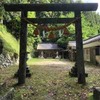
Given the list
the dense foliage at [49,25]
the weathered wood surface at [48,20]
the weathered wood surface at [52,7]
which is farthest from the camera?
the dense foliage at [49,25]

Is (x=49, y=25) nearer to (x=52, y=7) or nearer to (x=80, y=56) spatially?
(x=52, y=7)

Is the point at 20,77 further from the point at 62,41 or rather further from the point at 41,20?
the point at 62,41

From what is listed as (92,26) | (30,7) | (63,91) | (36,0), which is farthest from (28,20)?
(92,26)

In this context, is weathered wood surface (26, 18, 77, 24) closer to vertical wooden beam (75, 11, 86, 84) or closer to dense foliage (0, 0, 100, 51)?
vertical wooden beam (75, 11, 86, 84)

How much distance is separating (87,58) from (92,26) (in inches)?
1130

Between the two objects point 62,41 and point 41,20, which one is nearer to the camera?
point 41,20

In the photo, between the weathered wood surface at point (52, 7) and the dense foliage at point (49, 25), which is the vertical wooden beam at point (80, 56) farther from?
the dense foliage at point (49, 25)

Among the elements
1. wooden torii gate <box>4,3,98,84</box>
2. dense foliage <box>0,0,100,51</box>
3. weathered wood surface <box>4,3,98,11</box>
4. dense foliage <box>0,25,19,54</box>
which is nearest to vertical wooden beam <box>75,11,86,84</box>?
wooden torii gate <box>4,3,98,84</box>

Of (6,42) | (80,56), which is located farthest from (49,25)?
(80,56)

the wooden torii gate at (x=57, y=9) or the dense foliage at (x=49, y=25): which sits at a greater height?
the dense foliage at (x=49, y=25)

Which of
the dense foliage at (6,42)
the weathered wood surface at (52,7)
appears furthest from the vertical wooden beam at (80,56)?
the dense foliage at (6,42)

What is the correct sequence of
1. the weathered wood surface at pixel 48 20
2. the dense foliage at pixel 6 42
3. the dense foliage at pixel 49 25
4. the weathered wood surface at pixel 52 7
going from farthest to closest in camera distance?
the dense foliage at pixel 49 25
the dense foliage at pixel 6 42
the weathered wood surface at pixel 48 20
the weathered wood surface at pixel 52 7

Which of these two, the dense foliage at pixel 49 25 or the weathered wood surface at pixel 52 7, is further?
the dense foliage at pixel 49 25

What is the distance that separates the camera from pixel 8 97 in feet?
18.9
